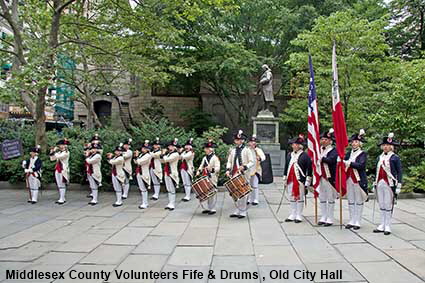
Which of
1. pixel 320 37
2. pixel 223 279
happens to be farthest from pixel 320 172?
pixel 320 37

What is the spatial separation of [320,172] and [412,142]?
7.35m

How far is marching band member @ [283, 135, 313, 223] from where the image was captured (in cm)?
802

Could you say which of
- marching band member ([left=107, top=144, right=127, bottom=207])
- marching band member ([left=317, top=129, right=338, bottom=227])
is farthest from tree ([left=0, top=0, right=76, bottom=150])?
marching band member ([left=317, top=129, right=338, bottom=227])

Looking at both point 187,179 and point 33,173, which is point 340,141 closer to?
point 187,179

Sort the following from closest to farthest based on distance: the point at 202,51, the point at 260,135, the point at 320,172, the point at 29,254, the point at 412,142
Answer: the point at 29,254 → the point at 320,172 → the point at 412,142 → the point at 260,135 → the point at 202,51

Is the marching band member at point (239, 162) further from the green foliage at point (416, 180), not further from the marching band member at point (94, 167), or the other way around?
the green foliage at point (416, 180)

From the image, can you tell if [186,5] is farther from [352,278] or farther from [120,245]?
[352,278]

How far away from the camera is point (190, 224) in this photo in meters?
8.01

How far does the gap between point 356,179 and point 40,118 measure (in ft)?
35.1

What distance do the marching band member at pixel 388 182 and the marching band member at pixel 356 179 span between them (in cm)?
30

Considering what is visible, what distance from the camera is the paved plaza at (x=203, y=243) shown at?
5.18 meters

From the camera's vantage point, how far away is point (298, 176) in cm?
802

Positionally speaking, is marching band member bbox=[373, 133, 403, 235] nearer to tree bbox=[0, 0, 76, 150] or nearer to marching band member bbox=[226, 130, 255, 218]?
marching band member bbox=[226, 130, 255, 218]

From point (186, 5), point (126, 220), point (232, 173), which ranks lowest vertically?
point (126, 220)
